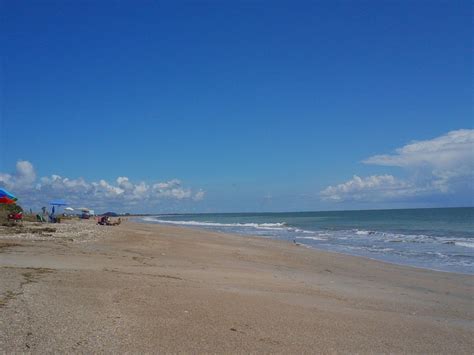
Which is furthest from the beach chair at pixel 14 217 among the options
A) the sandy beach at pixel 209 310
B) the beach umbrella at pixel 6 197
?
the sandy beach at pixel 209 310

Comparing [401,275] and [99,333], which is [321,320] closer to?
[99,333]

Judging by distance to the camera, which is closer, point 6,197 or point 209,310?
point 209,310

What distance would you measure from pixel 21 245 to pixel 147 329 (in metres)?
12.7

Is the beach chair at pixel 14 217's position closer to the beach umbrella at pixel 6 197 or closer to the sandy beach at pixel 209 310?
the beach umbrella at pixel 6 197

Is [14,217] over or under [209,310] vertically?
over

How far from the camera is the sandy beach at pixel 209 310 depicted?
605 cm

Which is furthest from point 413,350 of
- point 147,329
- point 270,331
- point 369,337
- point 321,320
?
point 147,329

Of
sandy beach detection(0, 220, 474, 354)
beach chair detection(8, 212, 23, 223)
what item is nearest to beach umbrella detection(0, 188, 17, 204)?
beach chair detection(8, 212, 23, 223)

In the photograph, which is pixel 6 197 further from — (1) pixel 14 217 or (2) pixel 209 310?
(2) pixel 209 310

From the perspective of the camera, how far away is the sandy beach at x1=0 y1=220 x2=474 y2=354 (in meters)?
6.05

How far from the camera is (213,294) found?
9609mm

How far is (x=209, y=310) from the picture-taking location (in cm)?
795

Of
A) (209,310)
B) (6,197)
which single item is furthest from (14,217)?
(209,310)

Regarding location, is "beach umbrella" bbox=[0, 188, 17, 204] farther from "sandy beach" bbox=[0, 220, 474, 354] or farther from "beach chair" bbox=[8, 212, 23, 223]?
"sandy beach" bbox=[0, 220, 474, 354]
